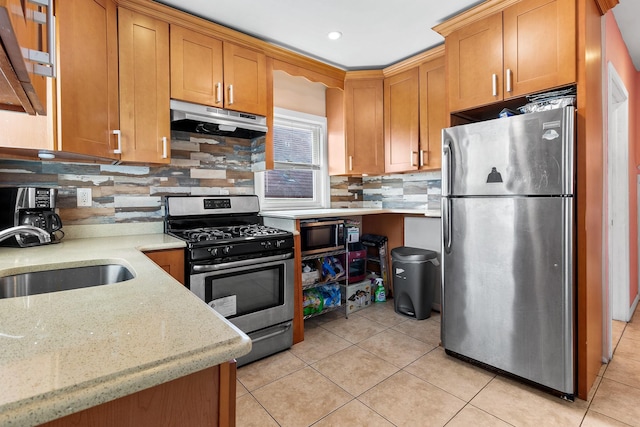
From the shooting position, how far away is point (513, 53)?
2.09 m

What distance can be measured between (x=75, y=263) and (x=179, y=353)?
1191 mm

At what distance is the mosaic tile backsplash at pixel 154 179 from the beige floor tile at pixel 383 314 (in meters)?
1.10

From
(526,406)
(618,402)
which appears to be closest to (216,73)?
(526,406)

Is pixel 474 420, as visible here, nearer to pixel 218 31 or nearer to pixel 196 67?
pixel 196 67

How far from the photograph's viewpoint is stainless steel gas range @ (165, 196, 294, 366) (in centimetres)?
208

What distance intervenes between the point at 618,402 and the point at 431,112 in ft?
7.77

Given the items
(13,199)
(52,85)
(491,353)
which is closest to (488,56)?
(491,353)

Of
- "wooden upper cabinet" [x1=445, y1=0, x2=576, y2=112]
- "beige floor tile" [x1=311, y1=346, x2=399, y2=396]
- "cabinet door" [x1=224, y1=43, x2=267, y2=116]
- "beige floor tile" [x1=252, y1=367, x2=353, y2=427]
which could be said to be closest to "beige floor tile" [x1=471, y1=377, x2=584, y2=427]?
"beige floor tile" [x1=311, y1=346, x2=399, y2=396]

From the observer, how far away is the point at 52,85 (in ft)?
5.59

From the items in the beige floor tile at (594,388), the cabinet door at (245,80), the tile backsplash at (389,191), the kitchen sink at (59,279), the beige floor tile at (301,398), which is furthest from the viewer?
the tile backsplash at (389,191)

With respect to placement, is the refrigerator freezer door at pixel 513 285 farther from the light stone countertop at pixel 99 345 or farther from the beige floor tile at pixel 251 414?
the light stone countertop at pixel 99 345

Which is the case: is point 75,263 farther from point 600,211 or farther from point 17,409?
point 600,211

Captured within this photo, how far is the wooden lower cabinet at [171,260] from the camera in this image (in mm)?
1952

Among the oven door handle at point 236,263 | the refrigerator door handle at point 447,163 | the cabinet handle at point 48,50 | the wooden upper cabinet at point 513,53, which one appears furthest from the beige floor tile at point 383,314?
the cabinet handle at point 48,50
